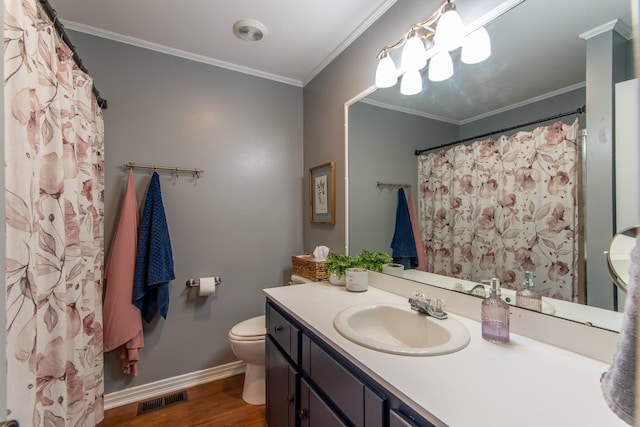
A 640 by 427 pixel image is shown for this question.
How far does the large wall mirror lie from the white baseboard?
164cm

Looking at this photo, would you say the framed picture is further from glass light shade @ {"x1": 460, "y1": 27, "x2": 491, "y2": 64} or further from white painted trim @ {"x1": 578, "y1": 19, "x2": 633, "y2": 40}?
white painted trim @ {"x1": 578, "y1": 19, "x2": 633, "y2": 40}

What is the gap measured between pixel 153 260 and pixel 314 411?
138cm

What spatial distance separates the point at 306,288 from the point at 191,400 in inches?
46.4

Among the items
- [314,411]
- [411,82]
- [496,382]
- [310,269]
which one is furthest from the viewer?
[310,269]

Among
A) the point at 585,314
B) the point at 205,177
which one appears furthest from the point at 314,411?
the point at 205,177

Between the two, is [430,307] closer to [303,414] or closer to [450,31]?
[303,414]

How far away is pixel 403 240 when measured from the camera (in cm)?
151

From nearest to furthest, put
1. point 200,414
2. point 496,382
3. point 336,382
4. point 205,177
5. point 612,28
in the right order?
point 496,382, point 612,28, point 336,382, point 200,414, point 205,177

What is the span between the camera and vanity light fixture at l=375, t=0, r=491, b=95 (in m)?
1.11

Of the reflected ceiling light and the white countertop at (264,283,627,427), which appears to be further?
the reflected ceiling light

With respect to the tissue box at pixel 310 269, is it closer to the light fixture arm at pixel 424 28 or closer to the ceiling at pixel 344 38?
the ceiling at pixel 344 38

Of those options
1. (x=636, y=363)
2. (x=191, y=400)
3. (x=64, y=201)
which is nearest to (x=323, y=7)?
(x=64, y=201)

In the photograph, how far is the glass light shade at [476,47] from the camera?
109 centimetres

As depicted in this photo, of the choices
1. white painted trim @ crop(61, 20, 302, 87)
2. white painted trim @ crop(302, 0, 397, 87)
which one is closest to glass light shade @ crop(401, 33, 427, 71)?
white painted trim @ crop(302, 0, 397, 87)
